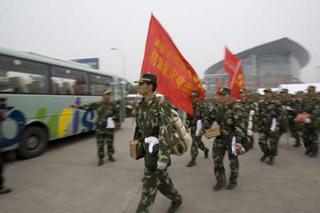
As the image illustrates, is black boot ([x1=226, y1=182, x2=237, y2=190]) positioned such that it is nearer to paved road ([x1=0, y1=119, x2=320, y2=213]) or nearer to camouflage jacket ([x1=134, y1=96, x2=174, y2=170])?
paved road ([x1=0, y1=119, x2=320, y2=213])

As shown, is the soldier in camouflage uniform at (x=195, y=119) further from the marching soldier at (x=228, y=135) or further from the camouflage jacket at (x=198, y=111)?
the marching soldier at (x=228, y=135)

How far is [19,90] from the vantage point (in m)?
5.79

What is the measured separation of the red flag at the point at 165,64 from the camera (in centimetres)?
372

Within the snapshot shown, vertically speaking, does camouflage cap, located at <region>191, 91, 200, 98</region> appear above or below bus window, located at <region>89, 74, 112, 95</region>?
below

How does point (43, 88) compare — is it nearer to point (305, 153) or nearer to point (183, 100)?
point (183, 100)

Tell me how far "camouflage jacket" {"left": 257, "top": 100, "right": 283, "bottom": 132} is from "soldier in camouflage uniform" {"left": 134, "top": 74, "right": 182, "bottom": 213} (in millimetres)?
3654

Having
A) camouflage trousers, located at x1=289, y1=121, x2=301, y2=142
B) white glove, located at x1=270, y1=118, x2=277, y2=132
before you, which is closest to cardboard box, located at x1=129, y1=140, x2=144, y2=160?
white glove, located at x1=270, y1=118, x2=277, y2=132

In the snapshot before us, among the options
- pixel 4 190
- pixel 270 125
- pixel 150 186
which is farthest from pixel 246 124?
pixel 4 190

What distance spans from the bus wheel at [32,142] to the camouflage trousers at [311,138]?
23.0ft

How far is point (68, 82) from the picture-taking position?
7.65 metres

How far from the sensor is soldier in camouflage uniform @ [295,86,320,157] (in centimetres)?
601

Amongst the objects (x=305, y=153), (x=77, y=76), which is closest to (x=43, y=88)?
(x=77, y=76)

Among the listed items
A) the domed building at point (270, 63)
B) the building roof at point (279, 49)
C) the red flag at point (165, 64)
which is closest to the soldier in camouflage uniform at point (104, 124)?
the red flag at point (165, 64)

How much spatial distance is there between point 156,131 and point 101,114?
3232 mm
